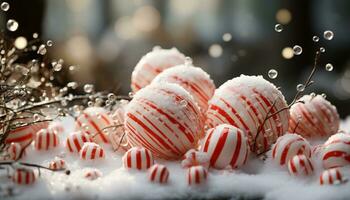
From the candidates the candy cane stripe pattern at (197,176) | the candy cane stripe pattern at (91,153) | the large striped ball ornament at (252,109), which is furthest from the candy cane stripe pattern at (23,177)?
the large striped ball ornament at (252,109)

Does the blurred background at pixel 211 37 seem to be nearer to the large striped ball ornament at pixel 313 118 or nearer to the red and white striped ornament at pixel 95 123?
the red and white striped ornament at pixel 95 123

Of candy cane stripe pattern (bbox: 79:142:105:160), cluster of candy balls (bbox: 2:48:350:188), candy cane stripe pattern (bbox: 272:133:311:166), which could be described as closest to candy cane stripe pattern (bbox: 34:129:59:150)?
cluster of candy balls (bbox: 2:48:350:188)

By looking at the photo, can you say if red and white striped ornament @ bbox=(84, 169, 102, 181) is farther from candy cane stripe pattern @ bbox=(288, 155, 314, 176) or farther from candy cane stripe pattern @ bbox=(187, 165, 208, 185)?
candy cane stripe pattern @ bbox=(288, 155, 314, 176)

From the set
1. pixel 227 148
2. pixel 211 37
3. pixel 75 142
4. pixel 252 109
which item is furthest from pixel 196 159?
pixel 211 37

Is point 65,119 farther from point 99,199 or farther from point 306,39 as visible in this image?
point 306,39

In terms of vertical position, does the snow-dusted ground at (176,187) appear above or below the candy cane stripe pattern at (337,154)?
below

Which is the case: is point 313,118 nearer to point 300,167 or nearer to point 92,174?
point 300,167

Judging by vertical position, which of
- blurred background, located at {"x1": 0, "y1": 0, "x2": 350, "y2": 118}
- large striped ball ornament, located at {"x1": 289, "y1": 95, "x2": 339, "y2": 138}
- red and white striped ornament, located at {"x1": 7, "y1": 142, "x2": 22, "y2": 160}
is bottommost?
red and white striped ornament, located at {"x1": 7, "y1": 142, "x2": 22, "y2": 160}
